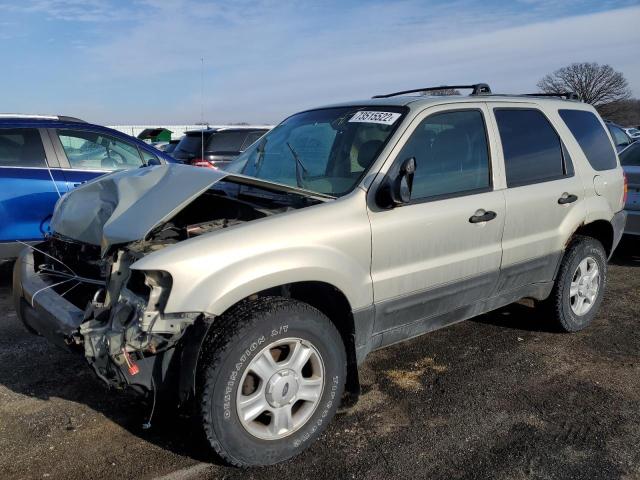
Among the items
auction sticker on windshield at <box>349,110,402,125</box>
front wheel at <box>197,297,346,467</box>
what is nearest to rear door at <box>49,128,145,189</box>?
auction sticker on windshield at <box>349,110,402,125</box>

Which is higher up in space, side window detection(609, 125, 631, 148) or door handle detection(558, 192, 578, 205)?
door handle detection(558, 192, 578, 205)

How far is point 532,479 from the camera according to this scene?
9.09ft

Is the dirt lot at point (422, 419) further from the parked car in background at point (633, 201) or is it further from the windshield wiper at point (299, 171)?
the parked car in background at point (633, 201)

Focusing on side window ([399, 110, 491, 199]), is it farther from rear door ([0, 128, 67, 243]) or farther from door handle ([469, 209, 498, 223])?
rear door ([0, 128, 67, 243])

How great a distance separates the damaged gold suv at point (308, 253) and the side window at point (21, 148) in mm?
2553

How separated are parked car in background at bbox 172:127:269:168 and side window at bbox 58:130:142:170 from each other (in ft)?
11.2

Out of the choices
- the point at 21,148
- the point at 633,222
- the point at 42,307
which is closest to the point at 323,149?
the point at 42,307

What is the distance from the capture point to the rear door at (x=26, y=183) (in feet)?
18.6

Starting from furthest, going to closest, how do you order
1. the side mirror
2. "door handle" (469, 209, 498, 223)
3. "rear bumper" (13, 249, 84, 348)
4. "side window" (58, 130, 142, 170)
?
"side window" (58, 130, 142, 170) → "door handle" (469, 209, 498, 223) → the side mirror → "rear bumper" (13, 249, 84, 348)

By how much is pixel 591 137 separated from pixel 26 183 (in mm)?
5370

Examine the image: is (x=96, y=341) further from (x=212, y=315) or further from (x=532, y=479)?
(x=532, y=479)

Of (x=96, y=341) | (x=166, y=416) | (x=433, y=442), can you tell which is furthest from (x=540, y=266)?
(x=96, y=341)

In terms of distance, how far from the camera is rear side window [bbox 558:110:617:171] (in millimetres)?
4531

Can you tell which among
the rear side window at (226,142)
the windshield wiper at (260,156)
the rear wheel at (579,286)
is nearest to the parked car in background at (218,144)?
the rear side window at (226,142)
